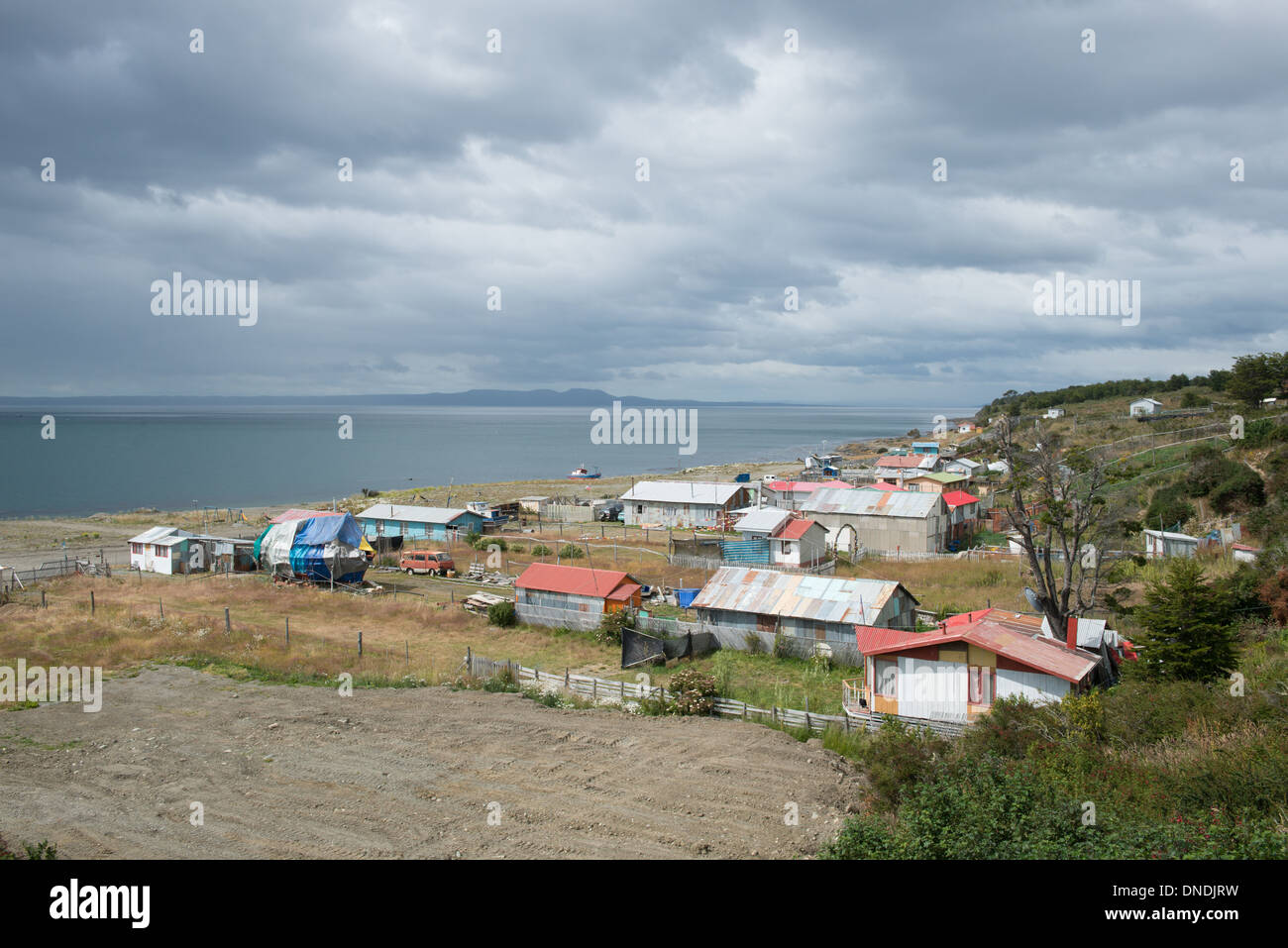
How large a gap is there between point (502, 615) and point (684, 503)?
2837cm

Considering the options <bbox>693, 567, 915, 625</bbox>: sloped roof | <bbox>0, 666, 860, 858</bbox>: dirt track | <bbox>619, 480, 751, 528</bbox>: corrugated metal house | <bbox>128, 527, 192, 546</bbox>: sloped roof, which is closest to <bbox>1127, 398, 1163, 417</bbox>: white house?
<bbox>619, 480, 751, 528</bbox>: corrugated metal house

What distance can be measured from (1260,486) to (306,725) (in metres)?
48.3

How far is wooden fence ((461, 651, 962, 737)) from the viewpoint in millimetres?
20328

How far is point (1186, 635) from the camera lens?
19.4 meters

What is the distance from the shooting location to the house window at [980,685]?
20.5 metres

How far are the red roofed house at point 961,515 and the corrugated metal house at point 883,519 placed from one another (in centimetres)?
115

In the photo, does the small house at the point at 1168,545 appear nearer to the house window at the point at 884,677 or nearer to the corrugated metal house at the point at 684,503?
the house window at the point at 884,677

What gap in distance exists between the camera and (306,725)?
2034cm

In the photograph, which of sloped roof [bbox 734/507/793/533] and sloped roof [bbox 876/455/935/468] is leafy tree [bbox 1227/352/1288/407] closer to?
sloped roof [bbox 876/455/935/468]

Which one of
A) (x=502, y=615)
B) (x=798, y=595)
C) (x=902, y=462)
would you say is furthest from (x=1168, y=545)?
(x=902, y=462)

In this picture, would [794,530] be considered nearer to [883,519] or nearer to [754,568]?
[883,519]

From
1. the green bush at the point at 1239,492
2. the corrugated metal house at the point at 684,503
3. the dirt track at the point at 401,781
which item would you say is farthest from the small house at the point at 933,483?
the dirt track at the point at 401,781

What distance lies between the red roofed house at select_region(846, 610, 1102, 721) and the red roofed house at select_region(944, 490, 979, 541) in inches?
1146
